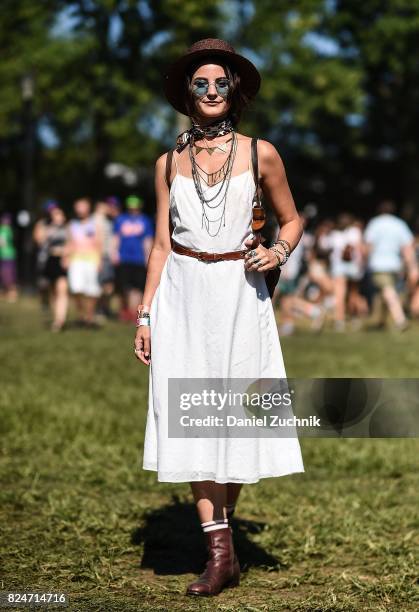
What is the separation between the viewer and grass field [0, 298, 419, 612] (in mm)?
4441

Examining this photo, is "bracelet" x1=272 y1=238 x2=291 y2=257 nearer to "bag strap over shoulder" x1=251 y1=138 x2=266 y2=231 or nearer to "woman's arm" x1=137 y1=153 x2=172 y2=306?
"bag strap over shoulder" x1=251 y1=138 x2=266 y2=231

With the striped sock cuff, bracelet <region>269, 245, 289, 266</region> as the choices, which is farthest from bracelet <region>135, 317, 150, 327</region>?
the striped sock cuff

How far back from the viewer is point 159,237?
15.2 ft

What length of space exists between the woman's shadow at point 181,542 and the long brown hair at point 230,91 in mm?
1909

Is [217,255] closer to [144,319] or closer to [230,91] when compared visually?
[144,319]

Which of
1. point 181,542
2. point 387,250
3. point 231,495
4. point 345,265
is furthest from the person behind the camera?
point 345,265

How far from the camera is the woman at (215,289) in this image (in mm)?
4328

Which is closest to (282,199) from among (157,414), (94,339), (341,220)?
(157,414)

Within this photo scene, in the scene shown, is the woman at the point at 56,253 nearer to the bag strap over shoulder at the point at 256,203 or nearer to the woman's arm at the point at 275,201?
the woman's arm at the point at 275,201

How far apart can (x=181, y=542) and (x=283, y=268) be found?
42.3ft

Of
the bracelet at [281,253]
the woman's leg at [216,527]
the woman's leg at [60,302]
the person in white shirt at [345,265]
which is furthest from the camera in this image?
the person in white shirt at [345,265]

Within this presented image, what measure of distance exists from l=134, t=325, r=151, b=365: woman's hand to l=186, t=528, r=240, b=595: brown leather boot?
2.45 ft

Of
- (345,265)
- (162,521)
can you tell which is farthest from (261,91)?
(162,521)

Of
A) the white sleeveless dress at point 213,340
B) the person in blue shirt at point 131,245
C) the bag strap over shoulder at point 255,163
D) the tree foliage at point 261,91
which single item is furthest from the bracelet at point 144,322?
the tree foliage at point 261,91
